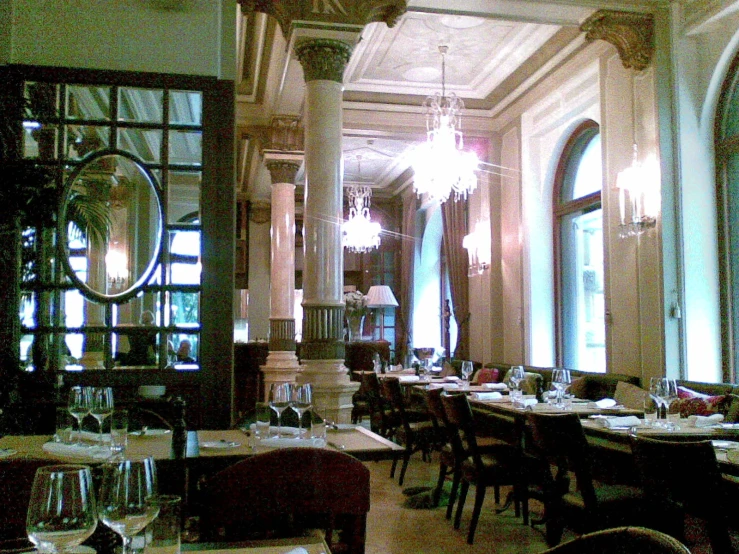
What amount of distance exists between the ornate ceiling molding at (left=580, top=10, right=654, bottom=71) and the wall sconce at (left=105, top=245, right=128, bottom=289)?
484cm

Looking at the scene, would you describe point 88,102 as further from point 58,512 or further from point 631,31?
point 631,31

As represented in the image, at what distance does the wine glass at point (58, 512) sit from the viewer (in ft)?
3.40

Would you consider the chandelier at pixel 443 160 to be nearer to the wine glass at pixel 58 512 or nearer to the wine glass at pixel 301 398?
the wine glass at pixel 301 398

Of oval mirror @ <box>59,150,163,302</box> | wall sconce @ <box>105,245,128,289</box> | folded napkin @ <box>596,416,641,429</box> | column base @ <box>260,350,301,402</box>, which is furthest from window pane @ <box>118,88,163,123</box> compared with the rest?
column base @ <box>260,350,301,402</box>

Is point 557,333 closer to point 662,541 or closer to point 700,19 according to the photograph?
point 700,19

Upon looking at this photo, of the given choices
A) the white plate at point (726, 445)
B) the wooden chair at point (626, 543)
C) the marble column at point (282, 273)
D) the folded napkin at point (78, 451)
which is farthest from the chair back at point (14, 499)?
the marble column at point (282, 273)

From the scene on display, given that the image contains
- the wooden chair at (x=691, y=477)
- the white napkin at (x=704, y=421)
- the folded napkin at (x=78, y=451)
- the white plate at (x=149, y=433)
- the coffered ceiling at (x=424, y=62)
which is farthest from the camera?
the coffered ceiling at (x=424, y=62)

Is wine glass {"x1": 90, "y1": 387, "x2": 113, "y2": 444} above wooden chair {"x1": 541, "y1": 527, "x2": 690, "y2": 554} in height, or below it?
above

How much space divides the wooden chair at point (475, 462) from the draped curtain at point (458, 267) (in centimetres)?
625

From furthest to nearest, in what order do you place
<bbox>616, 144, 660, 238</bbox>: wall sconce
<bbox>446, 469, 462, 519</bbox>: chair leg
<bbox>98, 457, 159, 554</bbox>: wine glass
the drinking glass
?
<bbox>616, 144, 660, 238</bbox>: wall sconce → the drinking glass → <bbox>446, 469, 462, 519</bbox>: chair leg → <bbox>98, 457, 159, 554</bbox>: wine glass

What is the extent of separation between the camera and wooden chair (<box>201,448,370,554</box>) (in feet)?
6.17

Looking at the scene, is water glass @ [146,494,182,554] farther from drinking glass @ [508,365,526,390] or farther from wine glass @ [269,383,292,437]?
drinking glass @ [508,365,526,390]

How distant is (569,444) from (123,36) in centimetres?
344

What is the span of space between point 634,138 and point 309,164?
3075 mm
